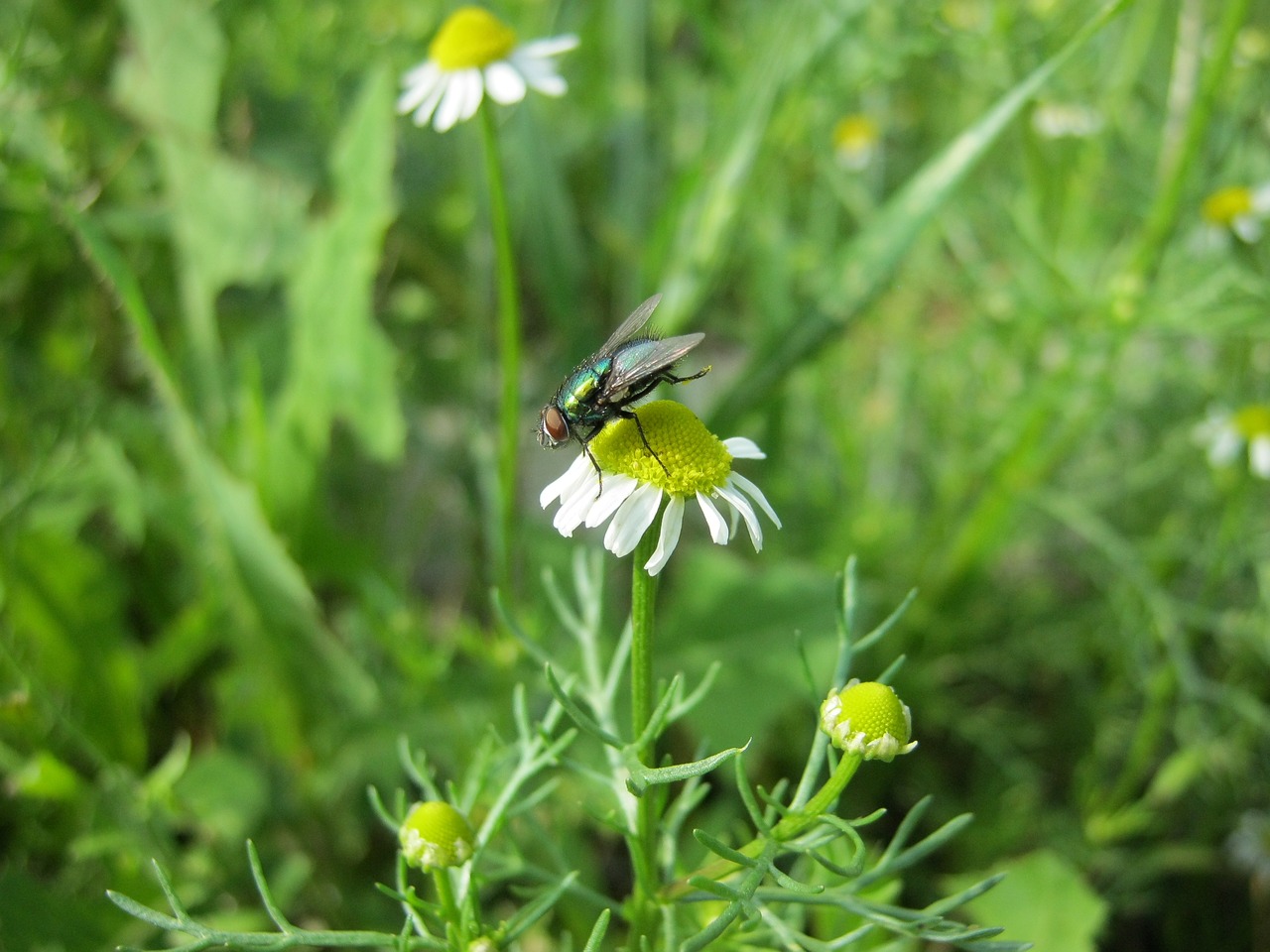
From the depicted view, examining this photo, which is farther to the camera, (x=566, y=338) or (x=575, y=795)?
(x=566, y=338)

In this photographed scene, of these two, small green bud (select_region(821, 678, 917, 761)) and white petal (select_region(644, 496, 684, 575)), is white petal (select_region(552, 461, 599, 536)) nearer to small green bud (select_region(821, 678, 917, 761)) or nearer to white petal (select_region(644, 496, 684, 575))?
white petal (select_region(644, 496, 684, 575))

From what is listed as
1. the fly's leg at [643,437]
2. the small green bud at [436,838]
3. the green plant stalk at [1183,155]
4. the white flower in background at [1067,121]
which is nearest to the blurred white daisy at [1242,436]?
the green plant stalk at [1183,155]

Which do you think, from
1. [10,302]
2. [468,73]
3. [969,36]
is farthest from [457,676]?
[969,36]

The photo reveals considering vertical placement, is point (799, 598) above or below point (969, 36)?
below

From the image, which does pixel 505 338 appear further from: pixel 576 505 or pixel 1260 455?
pixel 1260 455

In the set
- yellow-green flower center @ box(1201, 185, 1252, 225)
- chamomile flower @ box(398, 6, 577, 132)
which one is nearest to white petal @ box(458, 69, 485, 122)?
chamomile flower @ box(398, 6, 577, 132)

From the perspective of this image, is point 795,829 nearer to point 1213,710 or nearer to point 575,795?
point 575,795
